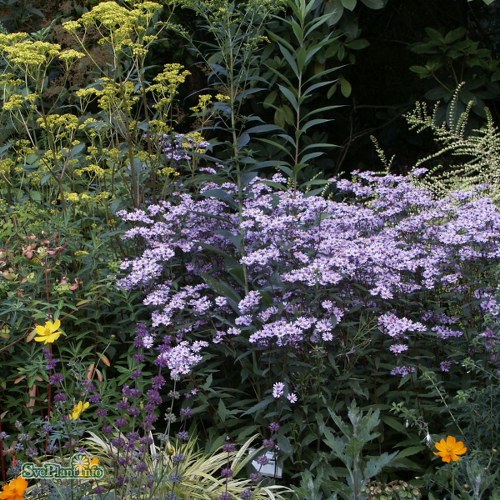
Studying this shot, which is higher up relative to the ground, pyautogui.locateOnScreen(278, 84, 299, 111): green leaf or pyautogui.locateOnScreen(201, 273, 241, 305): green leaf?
pyautogui.locateOnScreen(278, 84, 299, 111): green leaf

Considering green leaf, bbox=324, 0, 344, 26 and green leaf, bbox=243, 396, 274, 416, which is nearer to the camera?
green leaf, bbox=243, 396, 274, 416

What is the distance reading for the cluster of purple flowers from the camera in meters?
3.19

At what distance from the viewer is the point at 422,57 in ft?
23.4

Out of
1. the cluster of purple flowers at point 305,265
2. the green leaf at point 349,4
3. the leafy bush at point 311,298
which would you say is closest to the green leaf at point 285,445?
the leafy bush at point 311,298

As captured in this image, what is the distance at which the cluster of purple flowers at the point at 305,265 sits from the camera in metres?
3.19

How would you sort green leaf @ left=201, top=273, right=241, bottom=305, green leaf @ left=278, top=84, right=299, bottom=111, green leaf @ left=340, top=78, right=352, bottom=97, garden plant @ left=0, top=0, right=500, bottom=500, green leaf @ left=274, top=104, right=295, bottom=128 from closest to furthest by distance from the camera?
garden plant @ left=0, top=0, right=500, bottom=500 → green leaf @ left=201, top=273, right=241, bottom=305 → green leaf @ left=278, top=84, right=299, bottom=111 → green leaf @ left=274, top=104, right=295, bottom=128 → green leaf @ left=340, top=78, right=352, bottom=97

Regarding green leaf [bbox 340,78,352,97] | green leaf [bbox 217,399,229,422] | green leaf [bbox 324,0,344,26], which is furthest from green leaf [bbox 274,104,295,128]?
green leaf [bbox 217,399,229,422]

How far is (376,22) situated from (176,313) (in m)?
4.33

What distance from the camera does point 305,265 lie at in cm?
344

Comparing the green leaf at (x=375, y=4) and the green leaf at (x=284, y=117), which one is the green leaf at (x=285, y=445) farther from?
the green leaf at (x=375, y=4)

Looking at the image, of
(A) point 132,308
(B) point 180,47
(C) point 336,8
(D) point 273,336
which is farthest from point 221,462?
(B) point 180,47

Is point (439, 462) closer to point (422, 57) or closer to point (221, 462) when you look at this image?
point (221, 462)

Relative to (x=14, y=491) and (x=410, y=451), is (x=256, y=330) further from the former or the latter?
(x=14, y=491)

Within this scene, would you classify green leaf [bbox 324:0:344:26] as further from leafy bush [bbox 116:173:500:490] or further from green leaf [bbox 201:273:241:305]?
green leaf [bbox 201:273:241:305]
